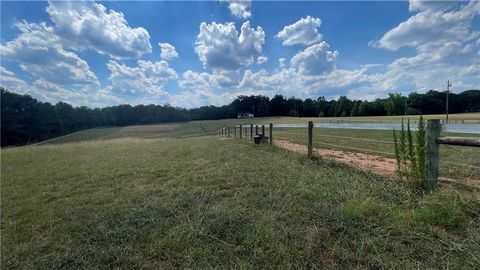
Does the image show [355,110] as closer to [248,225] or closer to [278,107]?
[278,107]

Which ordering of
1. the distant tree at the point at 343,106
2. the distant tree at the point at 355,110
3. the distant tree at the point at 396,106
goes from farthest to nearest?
the distant tree at the point at 343,106
the distant tree at the point at 355,110
the distant tree at the point at 396,106

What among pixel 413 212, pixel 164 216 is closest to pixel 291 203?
pixel 413 212

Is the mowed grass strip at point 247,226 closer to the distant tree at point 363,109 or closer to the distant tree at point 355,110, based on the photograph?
the distant tree at point 363,109

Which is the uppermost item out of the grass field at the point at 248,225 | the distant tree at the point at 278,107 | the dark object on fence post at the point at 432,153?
the distant tree at the point at 278,107

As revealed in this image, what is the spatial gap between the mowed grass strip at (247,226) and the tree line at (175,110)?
5925cm

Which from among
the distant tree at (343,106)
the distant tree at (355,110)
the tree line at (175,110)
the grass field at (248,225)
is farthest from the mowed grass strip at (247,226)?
the distant tree at (343,106)

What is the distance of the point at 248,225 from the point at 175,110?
99.4 m

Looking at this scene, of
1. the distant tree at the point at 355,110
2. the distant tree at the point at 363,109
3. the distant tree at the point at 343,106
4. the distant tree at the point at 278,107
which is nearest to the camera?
the distant tree at the point at 363,109

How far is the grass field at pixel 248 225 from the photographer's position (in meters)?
2.55

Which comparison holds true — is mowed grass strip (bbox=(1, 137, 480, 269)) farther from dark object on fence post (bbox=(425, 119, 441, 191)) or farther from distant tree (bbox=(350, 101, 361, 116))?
distant tree (bbox=(350, 101, 361, 116))

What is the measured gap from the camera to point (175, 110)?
325 feet

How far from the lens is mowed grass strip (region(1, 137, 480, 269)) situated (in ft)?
8.39

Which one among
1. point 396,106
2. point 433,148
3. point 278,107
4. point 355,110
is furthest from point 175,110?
point 433,148

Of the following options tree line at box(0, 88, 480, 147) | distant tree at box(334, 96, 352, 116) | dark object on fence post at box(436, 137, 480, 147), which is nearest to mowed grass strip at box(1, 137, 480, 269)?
dark object on fence post at box(436, 137, 480, 147)
